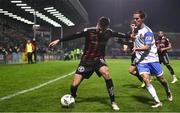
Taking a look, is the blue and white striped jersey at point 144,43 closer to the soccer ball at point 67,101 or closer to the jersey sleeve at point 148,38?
the jersey sleeve at point 148,38

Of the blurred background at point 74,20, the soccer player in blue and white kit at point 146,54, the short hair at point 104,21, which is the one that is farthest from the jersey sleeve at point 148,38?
the blurred background at point 74,20

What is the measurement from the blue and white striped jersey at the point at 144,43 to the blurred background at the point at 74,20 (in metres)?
38.2

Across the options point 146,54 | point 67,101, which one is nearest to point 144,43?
point 146,54

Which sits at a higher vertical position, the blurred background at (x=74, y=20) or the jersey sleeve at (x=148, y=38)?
the blurred background at (x=74, y=20)

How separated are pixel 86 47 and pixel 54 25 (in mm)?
62305

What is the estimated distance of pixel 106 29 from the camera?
912cm

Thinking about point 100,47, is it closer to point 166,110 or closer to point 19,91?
point 166,110

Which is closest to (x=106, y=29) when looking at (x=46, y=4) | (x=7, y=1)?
(x=7, y=1)

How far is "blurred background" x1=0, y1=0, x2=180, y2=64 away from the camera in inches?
2024

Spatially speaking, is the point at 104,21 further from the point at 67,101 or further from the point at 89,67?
the point at 67,101

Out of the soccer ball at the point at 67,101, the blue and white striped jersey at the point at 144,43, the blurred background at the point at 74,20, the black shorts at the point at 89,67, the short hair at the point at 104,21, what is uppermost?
the blurred background at the point at 74,20

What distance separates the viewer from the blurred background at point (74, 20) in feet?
169

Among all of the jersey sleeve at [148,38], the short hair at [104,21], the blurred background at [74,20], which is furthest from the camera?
the blurred background at [74,20]

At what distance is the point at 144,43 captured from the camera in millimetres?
9172
